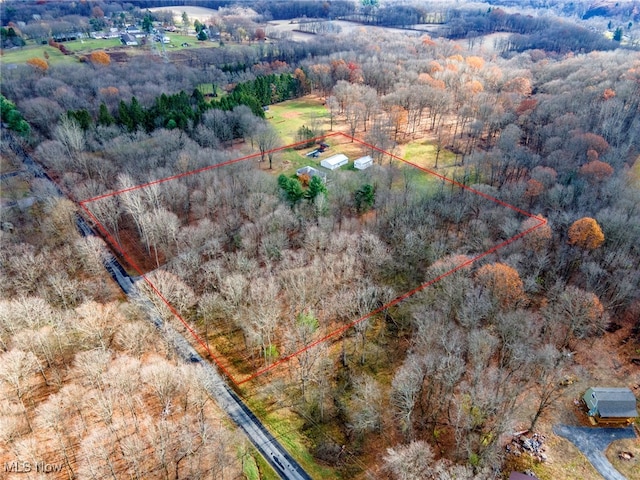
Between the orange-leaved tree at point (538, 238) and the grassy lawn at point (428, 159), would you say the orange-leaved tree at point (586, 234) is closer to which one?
the orange-leaved tree at point (538, 238)

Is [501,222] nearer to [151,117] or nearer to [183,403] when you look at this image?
[183,403]

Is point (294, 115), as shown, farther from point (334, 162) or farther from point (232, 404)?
point (232, 404)

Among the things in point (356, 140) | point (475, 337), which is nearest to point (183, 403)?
point (475, 337)

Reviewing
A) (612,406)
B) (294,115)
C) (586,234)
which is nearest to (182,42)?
(294,115)

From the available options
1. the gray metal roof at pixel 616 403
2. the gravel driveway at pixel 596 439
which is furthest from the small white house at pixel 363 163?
the gravel driveway at pixel 596 439

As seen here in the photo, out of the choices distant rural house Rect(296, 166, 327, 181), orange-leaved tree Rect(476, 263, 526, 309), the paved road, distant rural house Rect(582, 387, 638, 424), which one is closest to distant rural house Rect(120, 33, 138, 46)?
distant rural house Rect(296, 166, 327, 181)
